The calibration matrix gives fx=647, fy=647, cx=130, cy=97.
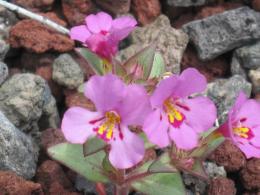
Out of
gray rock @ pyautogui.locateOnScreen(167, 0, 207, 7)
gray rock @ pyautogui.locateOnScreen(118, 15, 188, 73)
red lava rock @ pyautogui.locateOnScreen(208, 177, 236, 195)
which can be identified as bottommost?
red lava rock @ pyautogui.locateOnScreen(208, 177, 236, 195)

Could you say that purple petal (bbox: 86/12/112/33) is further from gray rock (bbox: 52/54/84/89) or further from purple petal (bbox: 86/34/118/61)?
gray rock (bbox: 52/54/84/89)

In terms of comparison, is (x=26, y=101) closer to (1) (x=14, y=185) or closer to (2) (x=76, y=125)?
(1) (x=14, y=185)

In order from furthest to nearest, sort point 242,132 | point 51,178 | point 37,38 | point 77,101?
point 37,38 → point 77,101 → point 51,178 → point 242,132

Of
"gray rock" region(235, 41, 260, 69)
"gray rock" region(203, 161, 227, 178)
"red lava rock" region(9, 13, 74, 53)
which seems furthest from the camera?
"gray rock" region(235, 41, 260, 69)

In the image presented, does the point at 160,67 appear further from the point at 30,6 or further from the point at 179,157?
the point at 30,6

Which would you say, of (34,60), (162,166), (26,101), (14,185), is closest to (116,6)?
(34,60)

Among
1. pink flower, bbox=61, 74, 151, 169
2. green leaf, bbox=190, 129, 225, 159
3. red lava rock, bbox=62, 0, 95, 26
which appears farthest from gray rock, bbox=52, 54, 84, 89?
pink flower, bbox=61, 74, 151, 169

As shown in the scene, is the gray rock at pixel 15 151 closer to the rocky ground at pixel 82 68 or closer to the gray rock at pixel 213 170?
the rocky ground at pixel 82 68
